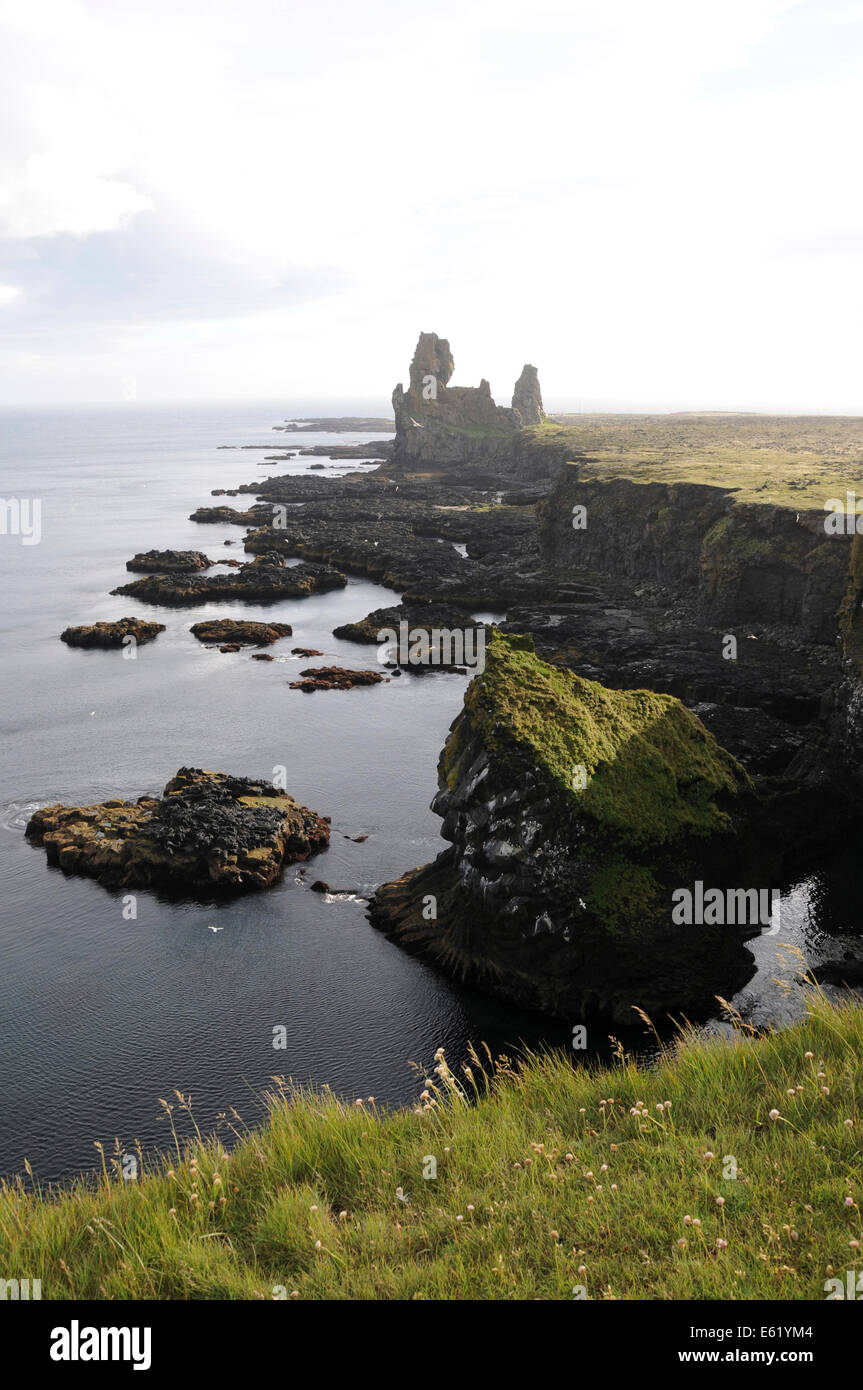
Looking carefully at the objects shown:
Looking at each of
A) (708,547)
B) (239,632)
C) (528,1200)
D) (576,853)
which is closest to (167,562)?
(239,632)

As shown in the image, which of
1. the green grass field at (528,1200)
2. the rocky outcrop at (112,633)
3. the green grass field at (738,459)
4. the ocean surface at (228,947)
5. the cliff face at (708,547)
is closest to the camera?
the green grass field at (528,1200)

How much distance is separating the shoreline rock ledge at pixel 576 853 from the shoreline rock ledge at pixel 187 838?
6.02 m

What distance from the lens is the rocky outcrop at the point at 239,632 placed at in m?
74.0

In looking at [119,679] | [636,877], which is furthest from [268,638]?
[636,877]

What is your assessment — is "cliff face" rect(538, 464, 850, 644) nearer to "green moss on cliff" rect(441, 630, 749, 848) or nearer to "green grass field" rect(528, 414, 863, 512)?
"green grass field" rect(528, 414, 863, 512)

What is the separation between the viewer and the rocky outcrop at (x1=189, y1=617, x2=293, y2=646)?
74000mm

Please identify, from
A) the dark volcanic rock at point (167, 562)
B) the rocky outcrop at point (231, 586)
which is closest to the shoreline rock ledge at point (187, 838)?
the rocky outcrop at point (231, 586)

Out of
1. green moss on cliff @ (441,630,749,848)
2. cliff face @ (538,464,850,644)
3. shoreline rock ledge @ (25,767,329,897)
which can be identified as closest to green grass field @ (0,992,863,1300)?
green moss on cliff @ (441,630,749,848)

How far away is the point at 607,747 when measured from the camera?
1147 inches

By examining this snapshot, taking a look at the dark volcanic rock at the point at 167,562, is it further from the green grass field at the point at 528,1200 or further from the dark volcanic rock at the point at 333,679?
the green grass field at the point at 528,1200

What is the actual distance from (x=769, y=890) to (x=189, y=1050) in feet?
66.7

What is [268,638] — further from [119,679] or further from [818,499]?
[818,499]

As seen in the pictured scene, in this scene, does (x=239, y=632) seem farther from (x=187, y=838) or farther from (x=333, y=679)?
(x=187, y=838)
